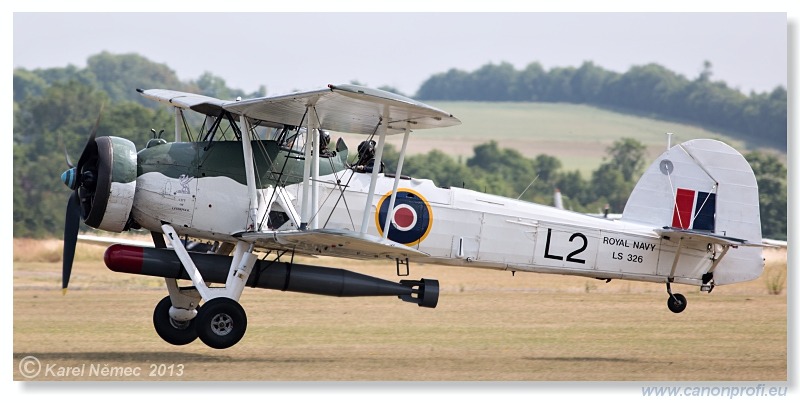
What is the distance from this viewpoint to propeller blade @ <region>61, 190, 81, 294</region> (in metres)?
12.8

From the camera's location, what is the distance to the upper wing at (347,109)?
11.3 meters

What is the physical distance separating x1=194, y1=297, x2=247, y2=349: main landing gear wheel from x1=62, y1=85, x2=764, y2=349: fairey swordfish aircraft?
0.04 feet

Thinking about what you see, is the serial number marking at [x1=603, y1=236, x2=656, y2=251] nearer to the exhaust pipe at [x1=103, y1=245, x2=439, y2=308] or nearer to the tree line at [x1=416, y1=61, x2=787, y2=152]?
the exhaust pipe at [x1=103, y1=245, x2=439, y2=308]

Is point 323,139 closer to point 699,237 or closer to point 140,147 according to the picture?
point 699,237

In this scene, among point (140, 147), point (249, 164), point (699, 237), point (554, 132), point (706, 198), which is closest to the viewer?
point (249, 164)

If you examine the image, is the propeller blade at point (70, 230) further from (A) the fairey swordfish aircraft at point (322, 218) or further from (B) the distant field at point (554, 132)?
(B) the distant field at point (554, 132)

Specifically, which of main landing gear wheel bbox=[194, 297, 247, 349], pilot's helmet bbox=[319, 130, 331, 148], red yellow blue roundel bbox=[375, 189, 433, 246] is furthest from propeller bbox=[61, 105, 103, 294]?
red yellow blue roundel bbox=[375, 189, 433, 246]

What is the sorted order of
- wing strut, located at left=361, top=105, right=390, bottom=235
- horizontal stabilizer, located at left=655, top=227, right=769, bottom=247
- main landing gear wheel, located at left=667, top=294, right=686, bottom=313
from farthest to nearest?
main landing gear wheel, located at left=667, top=294, right=686, bottom=313 → horizontal stabilizer, located at left=655, top=227, right=769, bottom=247 → wing strut, located at left=361, top=105, right=390, bottom=235

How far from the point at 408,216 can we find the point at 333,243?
126 cm

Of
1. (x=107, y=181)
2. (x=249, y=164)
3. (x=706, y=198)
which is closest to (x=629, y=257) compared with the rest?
(x=706, y=198)

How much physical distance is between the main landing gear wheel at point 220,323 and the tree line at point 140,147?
20879 millimetres

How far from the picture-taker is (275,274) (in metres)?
12.9

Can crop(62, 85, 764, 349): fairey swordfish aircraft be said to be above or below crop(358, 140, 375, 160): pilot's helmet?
below

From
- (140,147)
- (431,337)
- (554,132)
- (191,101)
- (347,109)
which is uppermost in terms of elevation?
(347,109)
